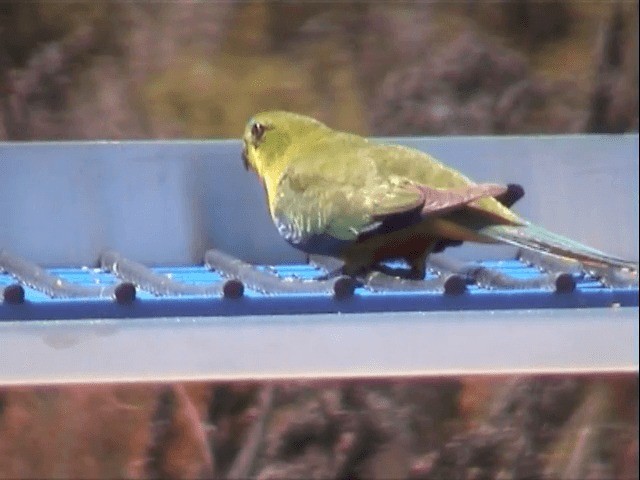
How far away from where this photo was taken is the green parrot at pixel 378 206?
0.94 m

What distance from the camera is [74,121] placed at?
45.6 inches

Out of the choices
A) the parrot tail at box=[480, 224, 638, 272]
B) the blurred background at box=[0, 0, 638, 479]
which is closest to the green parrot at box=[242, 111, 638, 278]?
the parrot tail at box=[480, 224, 638, 272]

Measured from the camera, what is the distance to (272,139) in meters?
1.07

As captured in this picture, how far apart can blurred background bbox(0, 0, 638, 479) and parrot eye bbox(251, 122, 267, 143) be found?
0.34 ft

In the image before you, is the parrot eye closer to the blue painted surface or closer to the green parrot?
the green parrot

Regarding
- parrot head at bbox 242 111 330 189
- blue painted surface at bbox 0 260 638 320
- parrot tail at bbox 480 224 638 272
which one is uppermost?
parrot head at bbox 242 111 330 189

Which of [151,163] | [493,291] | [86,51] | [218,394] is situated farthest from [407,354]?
[86,51]

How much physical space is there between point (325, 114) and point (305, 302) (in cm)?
31

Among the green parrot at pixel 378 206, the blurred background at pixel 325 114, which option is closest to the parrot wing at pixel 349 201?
the green parrot at pixel 378 206

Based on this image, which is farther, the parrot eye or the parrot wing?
the parrot eye

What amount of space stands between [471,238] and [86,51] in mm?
405

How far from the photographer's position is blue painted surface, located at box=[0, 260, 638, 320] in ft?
2.90

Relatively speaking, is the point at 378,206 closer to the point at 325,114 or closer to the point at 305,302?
the point at 305,302

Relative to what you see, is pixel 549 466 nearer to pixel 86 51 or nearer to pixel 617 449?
pixel 617 449
